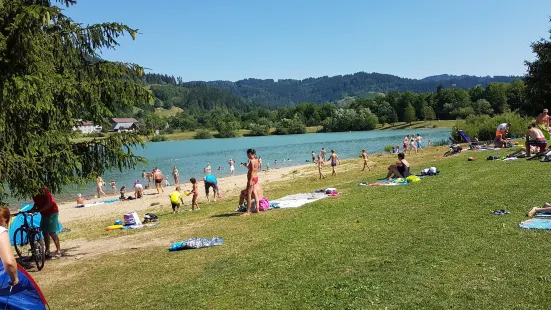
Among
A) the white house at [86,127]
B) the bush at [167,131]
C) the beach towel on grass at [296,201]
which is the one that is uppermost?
the white house at [86,127]

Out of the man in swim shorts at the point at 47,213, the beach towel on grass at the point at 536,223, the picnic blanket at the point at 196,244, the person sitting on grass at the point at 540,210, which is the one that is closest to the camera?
the beach towel on grass at the point at 536,223

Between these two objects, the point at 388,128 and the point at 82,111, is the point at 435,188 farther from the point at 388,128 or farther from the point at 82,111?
the point at 388,128

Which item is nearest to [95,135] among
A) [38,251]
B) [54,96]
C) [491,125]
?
[54,96]

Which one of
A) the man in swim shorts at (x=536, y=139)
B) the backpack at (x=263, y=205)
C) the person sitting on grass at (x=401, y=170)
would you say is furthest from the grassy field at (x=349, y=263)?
the man in swim shorts at (x=536, y=139)

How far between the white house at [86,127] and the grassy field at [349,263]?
2.94m

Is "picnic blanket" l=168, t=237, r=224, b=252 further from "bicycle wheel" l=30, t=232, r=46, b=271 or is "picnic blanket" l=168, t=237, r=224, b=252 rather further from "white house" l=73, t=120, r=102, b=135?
"white house" l=73, t=120, r=102, b=135

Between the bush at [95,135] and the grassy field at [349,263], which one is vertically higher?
the bush at [95,135]

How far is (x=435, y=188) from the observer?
13273 mm

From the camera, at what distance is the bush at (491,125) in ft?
118

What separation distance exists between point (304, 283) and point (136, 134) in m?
5.61

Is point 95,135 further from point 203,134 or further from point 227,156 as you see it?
point 203,134

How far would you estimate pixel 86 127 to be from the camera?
A: 10.7 metres

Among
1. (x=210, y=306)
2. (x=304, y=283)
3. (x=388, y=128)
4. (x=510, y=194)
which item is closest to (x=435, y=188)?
(x=510, y=194)

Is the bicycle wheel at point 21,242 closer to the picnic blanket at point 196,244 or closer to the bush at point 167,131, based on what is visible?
the picnic blanket at point 196,244
